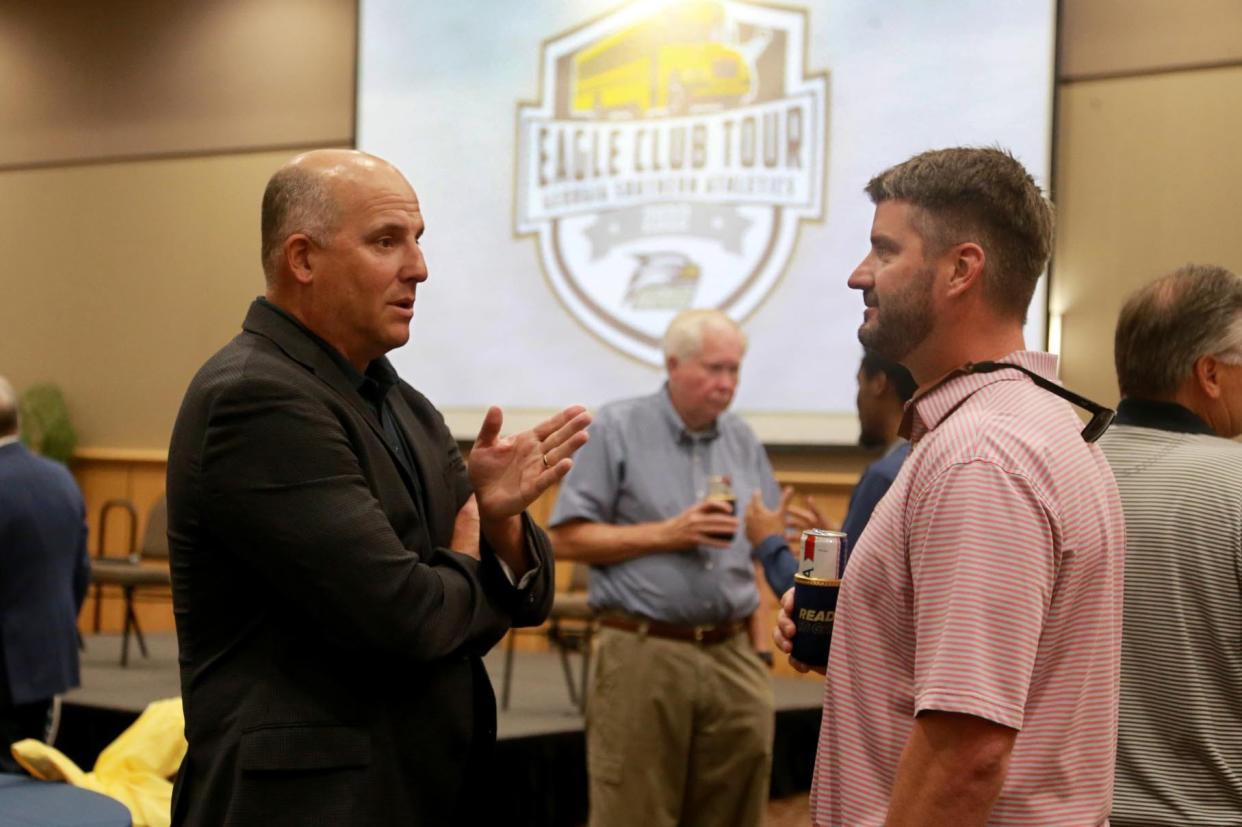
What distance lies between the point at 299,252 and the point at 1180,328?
137 centimetres

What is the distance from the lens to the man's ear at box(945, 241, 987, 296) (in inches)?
58.2

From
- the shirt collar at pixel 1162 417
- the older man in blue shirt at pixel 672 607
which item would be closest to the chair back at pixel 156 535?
the older man in blue shirt at pixel 672 607

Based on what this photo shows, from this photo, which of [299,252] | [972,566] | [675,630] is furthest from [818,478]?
[972,566]

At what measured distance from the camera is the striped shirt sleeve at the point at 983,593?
129cm

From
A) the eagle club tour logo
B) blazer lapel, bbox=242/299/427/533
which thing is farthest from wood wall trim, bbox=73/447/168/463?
blazer lapel, bbox=242/299/427/533

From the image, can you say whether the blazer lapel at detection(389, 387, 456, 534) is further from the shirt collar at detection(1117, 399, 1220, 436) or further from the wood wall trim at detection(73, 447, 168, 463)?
the wood wall trim at detection(73, 447, 168, 463)

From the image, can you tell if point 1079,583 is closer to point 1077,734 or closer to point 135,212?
point 1077,734

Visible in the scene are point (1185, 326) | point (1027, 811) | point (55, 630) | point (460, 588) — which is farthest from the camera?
point (55, 630)

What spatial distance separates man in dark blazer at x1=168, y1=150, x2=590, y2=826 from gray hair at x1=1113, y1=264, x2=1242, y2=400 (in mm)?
950

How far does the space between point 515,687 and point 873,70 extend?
334 centimetres

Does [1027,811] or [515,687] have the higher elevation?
[1027,811]

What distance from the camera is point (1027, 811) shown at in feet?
4.48

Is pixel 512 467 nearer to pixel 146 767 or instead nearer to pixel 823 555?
pixel 823 555

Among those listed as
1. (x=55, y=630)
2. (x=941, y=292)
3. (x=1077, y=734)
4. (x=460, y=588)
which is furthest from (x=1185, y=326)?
(x=55, y=630)
